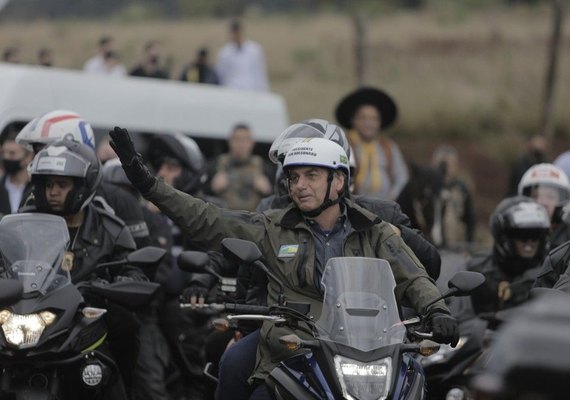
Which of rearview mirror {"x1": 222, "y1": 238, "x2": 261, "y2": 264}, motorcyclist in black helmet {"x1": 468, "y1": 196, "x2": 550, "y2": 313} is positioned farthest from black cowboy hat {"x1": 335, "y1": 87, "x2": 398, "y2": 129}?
rearview mirror {"x1": 222, "y1": 238, "x2": 261, "y2": 264}

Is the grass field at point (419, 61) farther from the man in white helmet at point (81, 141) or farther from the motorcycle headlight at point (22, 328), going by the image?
the motorcycle headlight at point (22, 328)

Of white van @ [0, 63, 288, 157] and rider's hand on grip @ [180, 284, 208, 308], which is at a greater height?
white van @ [0, 63, 288, 157]

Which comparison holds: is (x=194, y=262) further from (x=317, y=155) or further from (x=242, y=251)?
(x=317, y=155)

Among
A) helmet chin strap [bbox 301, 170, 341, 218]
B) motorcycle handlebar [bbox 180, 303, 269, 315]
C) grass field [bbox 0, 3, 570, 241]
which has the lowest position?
grass field [bbox 0, 3, 570, 241]

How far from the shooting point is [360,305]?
292 inches

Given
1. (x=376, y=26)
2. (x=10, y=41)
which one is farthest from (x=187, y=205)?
(x=376, y=26)

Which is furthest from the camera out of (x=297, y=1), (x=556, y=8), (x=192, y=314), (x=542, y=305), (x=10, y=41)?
(x=297, y=1)

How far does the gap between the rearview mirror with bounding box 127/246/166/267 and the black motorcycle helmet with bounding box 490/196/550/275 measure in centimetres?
349

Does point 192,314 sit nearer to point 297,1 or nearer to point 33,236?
point 33,236

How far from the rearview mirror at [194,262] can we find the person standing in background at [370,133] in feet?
21.3

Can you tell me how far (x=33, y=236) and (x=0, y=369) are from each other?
0.72m

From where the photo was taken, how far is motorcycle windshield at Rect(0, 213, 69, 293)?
853cm

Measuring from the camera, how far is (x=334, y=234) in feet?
27.5

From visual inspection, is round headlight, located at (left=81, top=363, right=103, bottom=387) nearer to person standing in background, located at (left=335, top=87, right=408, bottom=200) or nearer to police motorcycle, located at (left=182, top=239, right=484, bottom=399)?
police motorcycle, located at (left=182, top=239, right=484, bottom=399)
